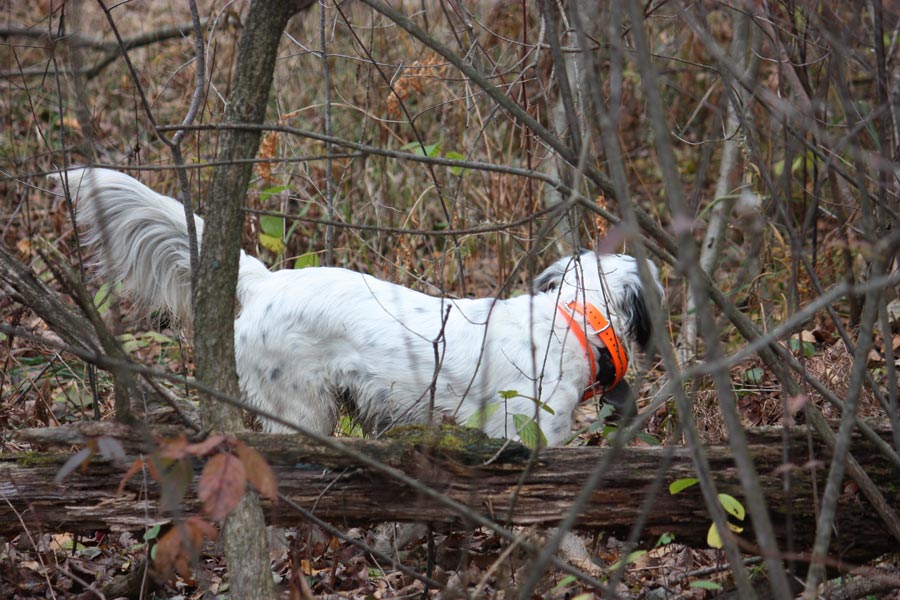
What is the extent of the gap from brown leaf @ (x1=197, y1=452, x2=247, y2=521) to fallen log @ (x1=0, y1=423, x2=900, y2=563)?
1.07 m

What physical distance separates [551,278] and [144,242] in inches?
77.9

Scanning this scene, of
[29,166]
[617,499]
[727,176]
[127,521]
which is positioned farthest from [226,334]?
[29,166]

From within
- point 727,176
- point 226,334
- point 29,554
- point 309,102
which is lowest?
point 29,554

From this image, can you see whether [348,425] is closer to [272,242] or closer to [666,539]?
[272,242]

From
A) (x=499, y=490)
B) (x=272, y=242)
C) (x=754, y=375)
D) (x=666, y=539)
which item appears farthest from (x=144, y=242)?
(x=754, y=375)

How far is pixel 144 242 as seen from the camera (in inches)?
165

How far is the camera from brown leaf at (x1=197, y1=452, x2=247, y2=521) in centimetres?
179

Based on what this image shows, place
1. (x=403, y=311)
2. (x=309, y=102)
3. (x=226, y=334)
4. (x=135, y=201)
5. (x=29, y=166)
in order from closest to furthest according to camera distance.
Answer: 1. (x=226, y=334)
2. (x=135, y=201)
3. (x=403, y=311)
4. (x=29, y=166)
5. (x=309, y=102)

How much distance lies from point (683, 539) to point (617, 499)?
11.6 inches

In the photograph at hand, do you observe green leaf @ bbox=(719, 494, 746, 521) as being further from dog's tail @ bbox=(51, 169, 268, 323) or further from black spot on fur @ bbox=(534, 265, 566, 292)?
dog's tail @ bbox=(51, 169, 268, 323)

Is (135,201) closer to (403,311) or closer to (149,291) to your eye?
(149,291)

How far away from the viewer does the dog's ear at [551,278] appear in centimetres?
470

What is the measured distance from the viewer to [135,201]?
4137 millimetres

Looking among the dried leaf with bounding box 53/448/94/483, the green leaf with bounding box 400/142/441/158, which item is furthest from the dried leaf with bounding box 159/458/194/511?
the green leaf with bounding box 400/142/441/158
